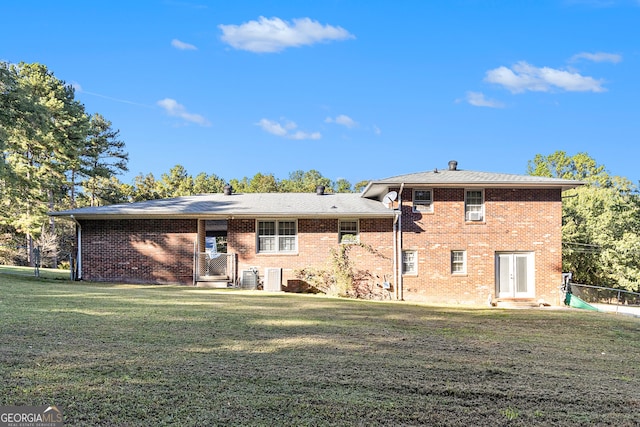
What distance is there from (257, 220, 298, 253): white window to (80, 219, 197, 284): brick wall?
8.58 feet

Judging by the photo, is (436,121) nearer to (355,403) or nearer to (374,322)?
(374,322)

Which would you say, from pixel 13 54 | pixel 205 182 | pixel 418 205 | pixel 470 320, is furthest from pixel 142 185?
pixel 470 320

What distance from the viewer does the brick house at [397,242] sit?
18.5m

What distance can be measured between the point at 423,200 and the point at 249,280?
7.38 metres

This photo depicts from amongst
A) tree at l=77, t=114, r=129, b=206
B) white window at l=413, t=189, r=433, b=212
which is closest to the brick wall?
white window at l=413, t=189, r=433, b=212

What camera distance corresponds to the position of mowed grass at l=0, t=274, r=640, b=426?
3.68 meters

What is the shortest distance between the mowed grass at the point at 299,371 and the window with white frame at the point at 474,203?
33.9 feet

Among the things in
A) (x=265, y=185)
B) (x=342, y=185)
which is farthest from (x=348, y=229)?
(x=342, y=185)

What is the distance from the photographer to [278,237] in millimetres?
18859

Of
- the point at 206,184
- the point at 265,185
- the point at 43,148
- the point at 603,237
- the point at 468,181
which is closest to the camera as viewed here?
the point at 468,181

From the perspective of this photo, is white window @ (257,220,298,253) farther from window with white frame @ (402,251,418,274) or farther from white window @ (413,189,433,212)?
white window @ (413,189,433,212)

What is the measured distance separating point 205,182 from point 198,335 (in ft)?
156

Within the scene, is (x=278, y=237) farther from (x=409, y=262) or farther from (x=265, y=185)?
(x=265, y=185)

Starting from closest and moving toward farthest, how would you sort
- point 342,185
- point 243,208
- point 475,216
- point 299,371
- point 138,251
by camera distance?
point 299,371 < point 138,251 < point 475,216 < point 243,208 < point 342,185
